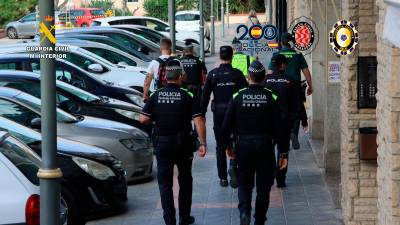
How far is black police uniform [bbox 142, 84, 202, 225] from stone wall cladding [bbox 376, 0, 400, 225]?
2.78 metres

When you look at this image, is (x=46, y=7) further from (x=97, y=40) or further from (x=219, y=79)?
(x=97, y=40)

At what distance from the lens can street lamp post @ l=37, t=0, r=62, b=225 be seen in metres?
7.24

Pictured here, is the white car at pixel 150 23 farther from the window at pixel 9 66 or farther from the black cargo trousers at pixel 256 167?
the black cargo trousers at pixel 256 167

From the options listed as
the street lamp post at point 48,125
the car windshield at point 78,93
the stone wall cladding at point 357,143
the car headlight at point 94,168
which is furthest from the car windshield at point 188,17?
the street lamp post at point 48,125

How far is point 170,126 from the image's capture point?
10570 millimetres

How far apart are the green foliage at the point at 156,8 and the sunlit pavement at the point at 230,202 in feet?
138

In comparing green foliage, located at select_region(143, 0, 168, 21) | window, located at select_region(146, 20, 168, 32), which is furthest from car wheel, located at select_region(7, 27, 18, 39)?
window, located at select_region(146, 20, 168, 32)

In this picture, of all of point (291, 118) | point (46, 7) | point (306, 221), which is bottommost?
point (306, 221)

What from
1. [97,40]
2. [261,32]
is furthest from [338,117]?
[97,40]

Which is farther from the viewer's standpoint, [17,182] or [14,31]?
[14,31]

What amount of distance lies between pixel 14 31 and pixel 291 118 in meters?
40.7

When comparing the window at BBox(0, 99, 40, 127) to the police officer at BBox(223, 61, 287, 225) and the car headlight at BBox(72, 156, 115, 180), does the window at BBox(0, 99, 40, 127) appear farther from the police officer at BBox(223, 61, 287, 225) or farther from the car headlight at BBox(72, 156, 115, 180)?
the police officer at BBox(223, 61, 287, 225)

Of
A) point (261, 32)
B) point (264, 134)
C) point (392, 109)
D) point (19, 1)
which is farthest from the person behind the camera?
point (19, 1)

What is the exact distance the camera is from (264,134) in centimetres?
1030
